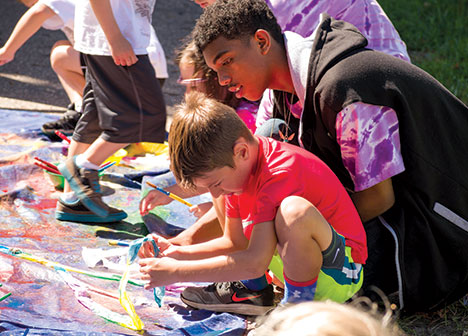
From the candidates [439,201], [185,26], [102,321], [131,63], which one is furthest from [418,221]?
[185,26]

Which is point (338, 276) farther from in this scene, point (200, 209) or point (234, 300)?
point (200, 209)

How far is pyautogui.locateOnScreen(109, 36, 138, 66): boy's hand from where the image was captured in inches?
111

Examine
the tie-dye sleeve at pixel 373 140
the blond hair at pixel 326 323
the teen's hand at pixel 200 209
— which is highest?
the blond hair at pixel 326 323

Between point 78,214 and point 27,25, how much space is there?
126 cm

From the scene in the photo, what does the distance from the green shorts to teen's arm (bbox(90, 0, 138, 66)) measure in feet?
4.60

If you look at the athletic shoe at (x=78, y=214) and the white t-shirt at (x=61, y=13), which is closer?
the athletic shoe at (x=78, y=214)

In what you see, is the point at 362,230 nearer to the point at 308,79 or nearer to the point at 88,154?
the point at 308,79

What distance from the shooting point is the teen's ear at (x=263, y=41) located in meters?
2.21

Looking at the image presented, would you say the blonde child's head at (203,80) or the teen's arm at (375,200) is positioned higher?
the blonde child's head at (203,80)

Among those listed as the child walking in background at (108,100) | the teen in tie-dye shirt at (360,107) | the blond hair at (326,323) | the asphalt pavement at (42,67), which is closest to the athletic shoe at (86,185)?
the child walking in background at (108,100)

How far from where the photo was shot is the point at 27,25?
346 centimetres

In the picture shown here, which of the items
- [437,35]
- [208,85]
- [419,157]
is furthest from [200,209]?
[437,35]

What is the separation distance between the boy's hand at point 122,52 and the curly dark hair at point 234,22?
644 mm

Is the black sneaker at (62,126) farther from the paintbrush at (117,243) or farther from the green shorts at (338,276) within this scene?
the green shorts at (338,276)
